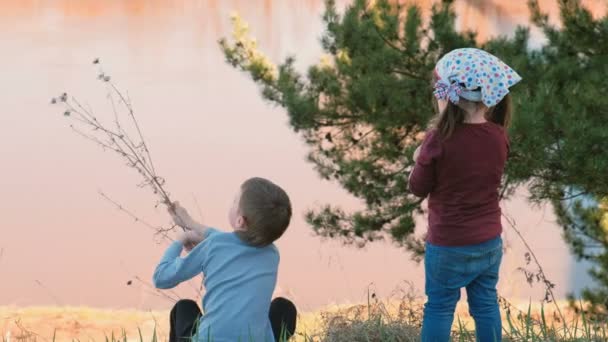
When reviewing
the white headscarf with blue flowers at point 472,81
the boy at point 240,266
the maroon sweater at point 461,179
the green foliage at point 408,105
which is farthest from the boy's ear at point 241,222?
the green foliage at point 408,105

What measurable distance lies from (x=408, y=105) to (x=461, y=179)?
3888 millimetres

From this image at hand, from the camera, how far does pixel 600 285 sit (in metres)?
8.12

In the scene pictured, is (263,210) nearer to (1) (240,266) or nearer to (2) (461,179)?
(1) (240,266)

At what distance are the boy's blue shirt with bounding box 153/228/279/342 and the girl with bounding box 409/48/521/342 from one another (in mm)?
530

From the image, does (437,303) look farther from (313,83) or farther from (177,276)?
(313,83)

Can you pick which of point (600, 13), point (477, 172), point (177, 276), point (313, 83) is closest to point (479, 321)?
point (477, 172)

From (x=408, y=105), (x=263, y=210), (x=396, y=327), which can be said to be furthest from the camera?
(x=408, y=105)

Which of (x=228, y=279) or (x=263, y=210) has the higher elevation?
(x=263, y=210)

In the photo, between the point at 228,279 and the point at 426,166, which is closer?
the point at 228,279

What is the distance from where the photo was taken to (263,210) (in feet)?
9.02

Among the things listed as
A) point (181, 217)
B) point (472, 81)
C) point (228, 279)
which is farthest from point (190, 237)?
point (472, 81)

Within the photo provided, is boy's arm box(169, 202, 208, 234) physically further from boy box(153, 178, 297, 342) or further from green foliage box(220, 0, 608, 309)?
green foliage box(220, 0, 608, 309)

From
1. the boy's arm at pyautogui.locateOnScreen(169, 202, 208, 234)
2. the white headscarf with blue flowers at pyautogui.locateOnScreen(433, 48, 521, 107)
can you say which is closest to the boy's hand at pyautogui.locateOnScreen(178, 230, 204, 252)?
the boy's arm at pyautogui.locateOnScreen(169, 202, 208, 234)

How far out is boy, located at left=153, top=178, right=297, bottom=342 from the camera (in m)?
2.76
